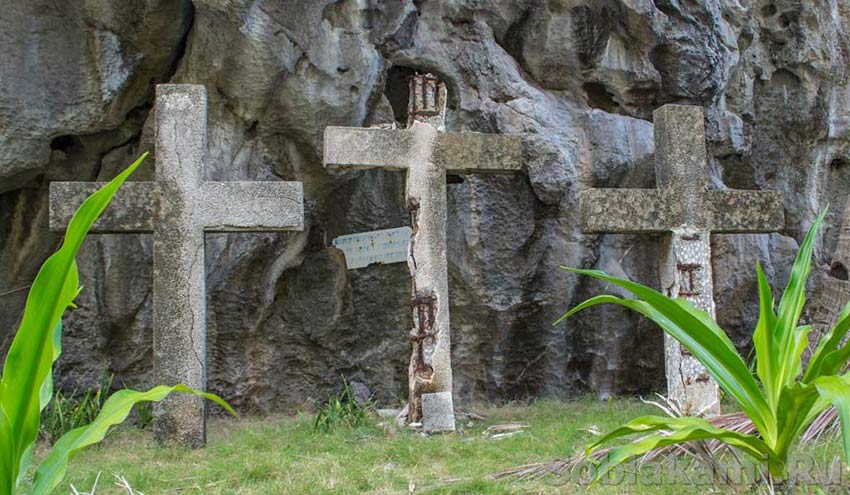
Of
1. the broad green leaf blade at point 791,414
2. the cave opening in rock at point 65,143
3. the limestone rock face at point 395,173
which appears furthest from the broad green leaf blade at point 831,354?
the cave opening in rock at point 65,143

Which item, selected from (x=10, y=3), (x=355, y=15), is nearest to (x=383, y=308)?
(x=355, y=15)

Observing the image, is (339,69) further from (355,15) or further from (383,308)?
(383,308)

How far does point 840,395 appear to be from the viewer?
7.63ft

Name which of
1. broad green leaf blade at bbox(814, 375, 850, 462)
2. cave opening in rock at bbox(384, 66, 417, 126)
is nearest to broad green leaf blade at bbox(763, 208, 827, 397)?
broad green leaf blade at bbox(814, 375, 850, 462)

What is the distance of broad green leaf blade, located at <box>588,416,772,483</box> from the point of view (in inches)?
99.7

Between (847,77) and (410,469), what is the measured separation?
6.55m

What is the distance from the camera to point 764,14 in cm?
777

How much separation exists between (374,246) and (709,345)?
13.0 ft

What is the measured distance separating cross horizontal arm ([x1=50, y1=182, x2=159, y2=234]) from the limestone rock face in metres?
1.42

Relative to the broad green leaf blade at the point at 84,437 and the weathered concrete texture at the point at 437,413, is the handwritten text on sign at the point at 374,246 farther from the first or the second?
the broad green leaf blade at the point at 84,437

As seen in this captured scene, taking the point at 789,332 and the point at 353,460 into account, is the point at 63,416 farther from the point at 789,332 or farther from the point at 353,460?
the point at 789,332

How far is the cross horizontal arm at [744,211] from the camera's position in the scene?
5.48 m

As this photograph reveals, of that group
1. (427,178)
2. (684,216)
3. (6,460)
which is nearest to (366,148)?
(427,178)

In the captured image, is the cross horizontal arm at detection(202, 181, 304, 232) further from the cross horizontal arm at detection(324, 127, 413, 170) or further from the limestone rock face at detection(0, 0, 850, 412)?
the limestone rock face at detection(0, 0, 850, 412)
